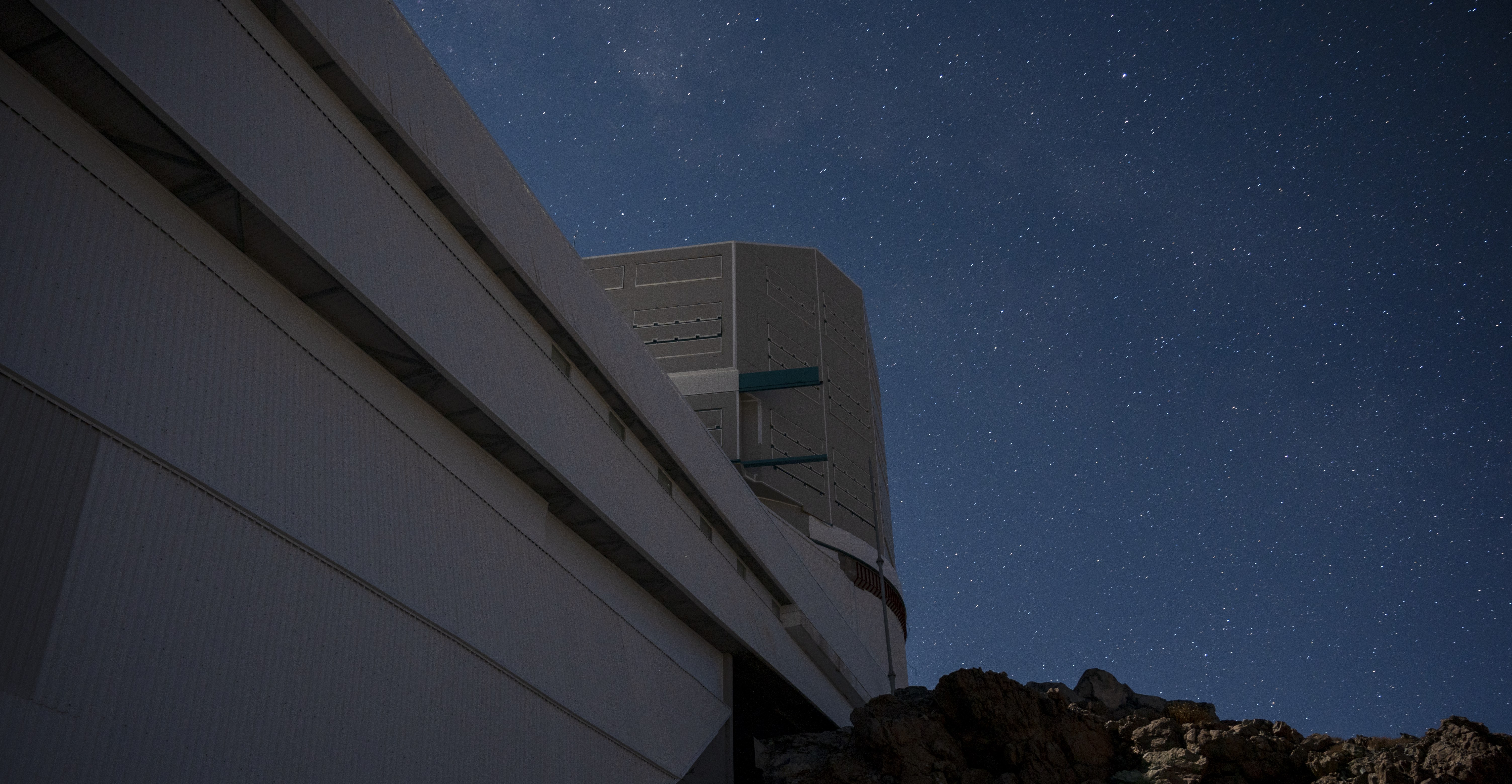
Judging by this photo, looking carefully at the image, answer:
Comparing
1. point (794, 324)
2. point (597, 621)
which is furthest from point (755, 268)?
point (597, 621)

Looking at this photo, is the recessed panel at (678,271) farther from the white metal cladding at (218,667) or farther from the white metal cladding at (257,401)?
Result: the white metal cladding at (218,667)

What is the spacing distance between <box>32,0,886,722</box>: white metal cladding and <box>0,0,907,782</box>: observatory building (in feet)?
0.11

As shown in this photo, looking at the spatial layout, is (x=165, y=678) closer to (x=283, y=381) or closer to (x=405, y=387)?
(x=283, y=381)

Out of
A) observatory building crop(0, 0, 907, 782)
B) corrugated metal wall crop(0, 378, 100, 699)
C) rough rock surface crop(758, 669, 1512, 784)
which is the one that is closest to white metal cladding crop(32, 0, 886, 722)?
observatory building crop(0, 0, 907, 782)

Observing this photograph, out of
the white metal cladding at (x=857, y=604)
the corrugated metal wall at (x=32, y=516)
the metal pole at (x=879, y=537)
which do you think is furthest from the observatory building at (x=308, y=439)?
the metal pole at (x=879, y=537)

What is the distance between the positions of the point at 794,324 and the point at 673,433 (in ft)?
49.6

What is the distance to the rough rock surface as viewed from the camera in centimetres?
1118

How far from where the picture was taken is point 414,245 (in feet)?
Answer: 34.7

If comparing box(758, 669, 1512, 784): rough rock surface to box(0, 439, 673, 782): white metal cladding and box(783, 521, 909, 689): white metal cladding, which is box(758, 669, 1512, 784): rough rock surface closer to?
box(0, 439, 673, 782): white metal cladding

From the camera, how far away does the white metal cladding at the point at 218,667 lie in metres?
6.48

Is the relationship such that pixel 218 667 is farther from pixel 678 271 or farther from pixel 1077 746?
pixel 678 271

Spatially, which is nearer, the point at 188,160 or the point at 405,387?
the point at 188,160

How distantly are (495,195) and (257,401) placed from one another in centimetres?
450

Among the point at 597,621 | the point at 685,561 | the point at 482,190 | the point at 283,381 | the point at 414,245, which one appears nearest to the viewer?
the point at 283,381
